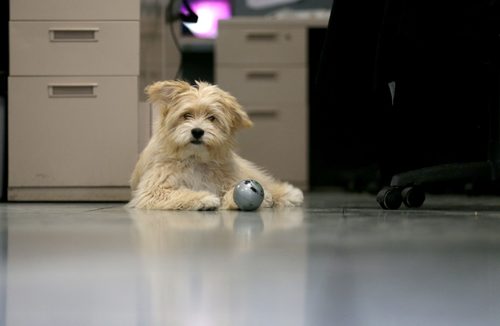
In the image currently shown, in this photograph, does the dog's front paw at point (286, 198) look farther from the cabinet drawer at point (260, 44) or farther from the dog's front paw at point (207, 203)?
the cabinet drawer at point (260, 44)

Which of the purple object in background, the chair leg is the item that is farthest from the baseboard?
the purple object in background

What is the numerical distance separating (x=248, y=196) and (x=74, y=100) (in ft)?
3.32

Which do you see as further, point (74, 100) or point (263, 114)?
point (263, 114)

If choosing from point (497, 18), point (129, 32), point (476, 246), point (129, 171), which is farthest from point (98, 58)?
point (476, 246)

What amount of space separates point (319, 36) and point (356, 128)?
718mm

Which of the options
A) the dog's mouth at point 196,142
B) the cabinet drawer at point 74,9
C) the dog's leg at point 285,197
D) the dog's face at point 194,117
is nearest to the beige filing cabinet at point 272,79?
the cabinet drawer at point 74,9

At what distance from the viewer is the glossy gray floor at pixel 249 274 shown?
28.9 inches

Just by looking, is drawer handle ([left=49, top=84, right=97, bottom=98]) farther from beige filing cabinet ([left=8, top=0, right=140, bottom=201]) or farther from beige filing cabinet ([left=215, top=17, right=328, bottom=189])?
beige filing cabinet ([left=215, top=17, right=328, bottom=189])

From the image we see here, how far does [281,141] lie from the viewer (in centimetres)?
392

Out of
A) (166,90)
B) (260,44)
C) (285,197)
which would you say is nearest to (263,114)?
(260,44)

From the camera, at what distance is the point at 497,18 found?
2.08 metres

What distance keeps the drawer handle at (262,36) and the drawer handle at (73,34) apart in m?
1.32

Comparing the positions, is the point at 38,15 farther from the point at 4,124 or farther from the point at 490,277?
the point at 490,277

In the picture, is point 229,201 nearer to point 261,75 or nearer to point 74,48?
point 74,48
